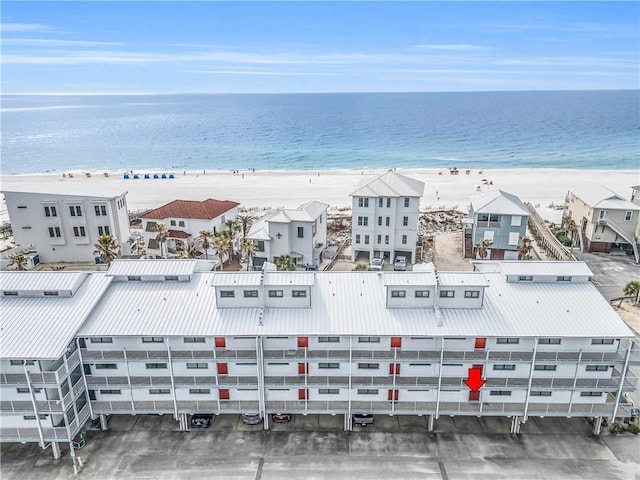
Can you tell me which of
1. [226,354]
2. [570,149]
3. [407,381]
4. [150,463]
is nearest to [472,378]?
[407,381]

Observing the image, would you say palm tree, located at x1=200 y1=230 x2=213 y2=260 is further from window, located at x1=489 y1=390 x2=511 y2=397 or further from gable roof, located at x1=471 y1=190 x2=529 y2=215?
window, located at x1=489 y1=390 x2=511 y2=397

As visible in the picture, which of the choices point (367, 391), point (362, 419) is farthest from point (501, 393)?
point (362, 419)

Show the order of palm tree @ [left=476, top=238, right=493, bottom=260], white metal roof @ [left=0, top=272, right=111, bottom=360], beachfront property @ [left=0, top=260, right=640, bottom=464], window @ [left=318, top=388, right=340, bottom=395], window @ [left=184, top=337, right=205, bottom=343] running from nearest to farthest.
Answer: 1. white metal roof @ [left=0, top=272, right=111, bottom=360]
2. beachfront property @ [left=0, top=260, right=640, bottom=464]
3. window @ [left=184, top=337, right=205, bottom=343]
4. window @ [left=318, top=388, right=340, bottom=395]
5. palm tree @ [left=476, top=238, right=493, bottom=260]

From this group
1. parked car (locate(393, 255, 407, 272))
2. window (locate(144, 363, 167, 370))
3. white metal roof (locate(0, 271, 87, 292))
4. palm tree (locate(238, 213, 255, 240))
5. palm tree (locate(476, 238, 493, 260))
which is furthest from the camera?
palm tree (locate(238, 213, 255, 240))

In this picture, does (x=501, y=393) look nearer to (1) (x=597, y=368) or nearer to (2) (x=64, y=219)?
(1) (x=597, y=368)

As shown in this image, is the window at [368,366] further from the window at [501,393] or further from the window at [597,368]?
the window at [597,368]

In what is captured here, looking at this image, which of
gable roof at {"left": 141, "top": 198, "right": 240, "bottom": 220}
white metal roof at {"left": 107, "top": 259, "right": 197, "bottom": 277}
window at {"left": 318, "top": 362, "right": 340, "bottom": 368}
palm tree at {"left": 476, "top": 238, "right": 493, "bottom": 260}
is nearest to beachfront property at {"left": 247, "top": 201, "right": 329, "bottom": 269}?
gable roof at {"left": 141, "top": 198, "right": 240, "bottom": 220}

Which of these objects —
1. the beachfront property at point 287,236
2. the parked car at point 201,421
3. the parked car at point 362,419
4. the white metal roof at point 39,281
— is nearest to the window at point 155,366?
the parked car at point 201,421
